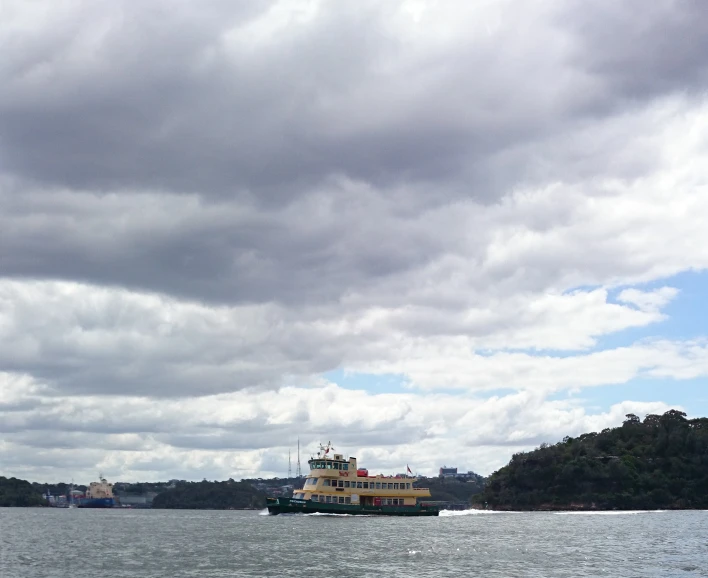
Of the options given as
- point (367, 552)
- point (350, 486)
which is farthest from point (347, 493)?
point (367, 552)

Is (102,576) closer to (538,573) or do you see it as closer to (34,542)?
(538,573)

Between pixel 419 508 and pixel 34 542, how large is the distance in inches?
3139

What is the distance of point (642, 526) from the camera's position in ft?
440

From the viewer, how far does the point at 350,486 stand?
545ft

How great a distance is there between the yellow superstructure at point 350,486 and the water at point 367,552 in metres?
27.5

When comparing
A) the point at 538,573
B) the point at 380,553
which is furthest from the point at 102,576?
the point at 538,573

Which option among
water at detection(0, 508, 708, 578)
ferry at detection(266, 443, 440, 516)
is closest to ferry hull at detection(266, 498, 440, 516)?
ferry at detection(266, 443, 440, 516)

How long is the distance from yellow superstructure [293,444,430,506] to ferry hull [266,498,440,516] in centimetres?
150

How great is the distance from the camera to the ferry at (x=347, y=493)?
531 ft

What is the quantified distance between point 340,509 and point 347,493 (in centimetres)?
A: 401

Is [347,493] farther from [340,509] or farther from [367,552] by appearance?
[367,552]

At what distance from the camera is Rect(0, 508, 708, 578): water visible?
74.0 m

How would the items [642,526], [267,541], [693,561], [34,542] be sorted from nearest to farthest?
[693,561] < [267,541] < [34,542] < [642,526]

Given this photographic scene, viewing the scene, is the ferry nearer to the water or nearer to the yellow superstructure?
the yellow superstructure
